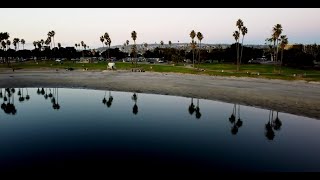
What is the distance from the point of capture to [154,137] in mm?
26922

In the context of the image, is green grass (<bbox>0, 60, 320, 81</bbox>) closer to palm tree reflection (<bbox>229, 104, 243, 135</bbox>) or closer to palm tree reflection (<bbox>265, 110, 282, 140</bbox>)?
palm tree reflection (<bbox>229, 104, 243, 135</bbox>)

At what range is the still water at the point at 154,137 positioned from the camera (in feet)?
65.4

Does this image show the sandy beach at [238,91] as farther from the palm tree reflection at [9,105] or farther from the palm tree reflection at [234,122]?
the palm tree reflection at [9,105]

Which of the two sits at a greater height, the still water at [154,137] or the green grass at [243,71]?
the green grass at [243,71]

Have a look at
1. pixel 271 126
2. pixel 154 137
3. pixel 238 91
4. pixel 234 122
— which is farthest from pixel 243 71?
pixel 154 137

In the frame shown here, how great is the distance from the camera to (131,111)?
134ft

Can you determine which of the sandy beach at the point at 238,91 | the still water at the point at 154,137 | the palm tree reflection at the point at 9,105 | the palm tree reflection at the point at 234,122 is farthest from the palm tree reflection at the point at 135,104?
the palm tree reflection at the point at 9,105

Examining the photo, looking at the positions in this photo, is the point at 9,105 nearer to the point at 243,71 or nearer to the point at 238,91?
the point at 238,91

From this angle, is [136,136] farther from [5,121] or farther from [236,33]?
[236,33]

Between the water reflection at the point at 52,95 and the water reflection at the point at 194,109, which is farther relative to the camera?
the water reflection at the point at 52,95

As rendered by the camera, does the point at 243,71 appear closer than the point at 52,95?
No

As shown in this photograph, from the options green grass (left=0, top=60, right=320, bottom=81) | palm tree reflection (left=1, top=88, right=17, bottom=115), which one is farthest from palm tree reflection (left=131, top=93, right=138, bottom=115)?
green grass (left=0, top=60, right=320, bottom=81)

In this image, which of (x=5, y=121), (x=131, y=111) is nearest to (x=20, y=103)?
(x=5, y=121)

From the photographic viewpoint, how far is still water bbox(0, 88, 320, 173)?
19.9 metres
